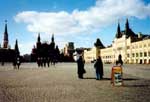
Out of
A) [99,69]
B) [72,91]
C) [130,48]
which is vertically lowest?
[72,91]

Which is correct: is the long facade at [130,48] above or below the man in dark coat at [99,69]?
above

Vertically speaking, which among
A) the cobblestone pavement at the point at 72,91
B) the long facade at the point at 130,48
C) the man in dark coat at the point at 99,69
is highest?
the long facade at the point at 130,48

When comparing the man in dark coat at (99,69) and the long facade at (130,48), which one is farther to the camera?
the long facade at (130,48)

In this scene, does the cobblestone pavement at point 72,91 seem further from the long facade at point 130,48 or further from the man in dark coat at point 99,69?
the long facade at point 130,48

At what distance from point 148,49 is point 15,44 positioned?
3139 inches

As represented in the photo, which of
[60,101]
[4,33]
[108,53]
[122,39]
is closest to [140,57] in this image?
[122,39]

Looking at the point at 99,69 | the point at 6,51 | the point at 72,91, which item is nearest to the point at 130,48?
the point at 6,51

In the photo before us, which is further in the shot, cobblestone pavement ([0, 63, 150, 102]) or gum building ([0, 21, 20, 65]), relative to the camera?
gum building ([0, 21, 20, 65])

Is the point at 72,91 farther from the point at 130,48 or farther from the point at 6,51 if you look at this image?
the point at 6,51

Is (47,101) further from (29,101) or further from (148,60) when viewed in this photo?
(148,60)

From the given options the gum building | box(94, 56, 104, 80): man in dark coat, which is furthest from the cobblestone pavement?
the gum building

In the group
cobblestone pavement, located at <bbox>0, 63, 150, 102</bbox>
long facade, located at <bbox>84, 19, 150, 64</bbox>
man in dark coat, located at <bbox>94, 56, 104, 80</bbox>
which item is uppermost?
long facade, located at <bbox>84, 19, 150, 64</bbox>

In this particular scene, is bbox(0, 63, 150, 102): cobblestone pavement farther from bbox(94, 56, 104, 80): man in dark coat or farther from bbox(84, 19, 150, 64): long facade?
bbox(84, 19, 150, 64): long facade

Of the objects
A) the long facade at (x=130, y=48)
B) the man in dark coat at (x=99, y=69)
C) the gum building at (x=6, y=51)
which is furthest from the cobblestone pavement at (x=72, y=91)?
the gum building at (x=6, y=51)
